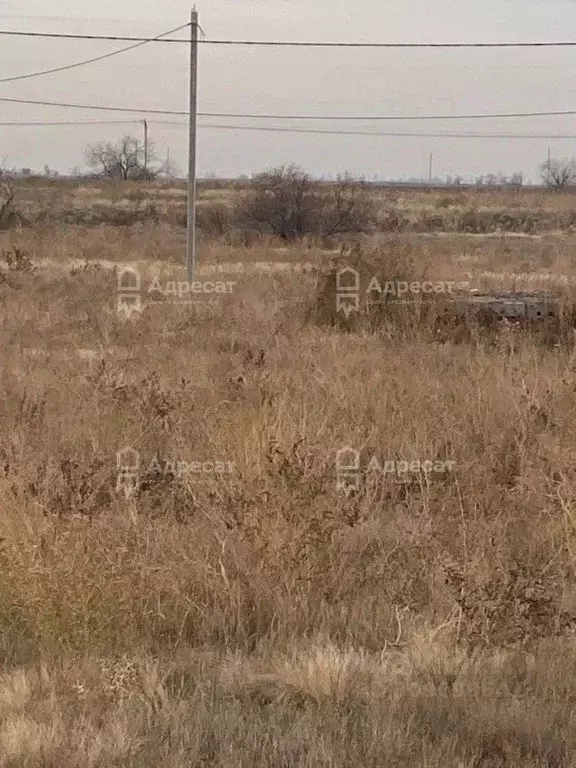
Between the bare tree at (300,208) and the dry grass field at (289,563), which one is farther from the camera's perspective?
the bare tree at (300,208)

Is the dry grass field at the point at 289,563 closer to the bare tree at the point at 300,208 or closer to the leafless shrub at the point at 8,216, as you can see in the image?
the bare tree at the point at 300,208

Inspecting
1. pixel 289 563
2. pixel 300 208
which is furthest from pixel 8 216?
pixel 289 563

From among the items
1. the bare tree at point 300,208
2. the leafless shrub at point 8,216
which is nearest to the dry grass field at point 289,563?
the bare tree at point 300,208

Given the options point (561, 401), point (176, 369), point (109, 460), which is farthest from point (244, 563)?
point (176, 369)

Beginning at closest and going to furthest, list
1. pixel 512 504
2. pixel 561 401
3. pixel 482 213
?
pixel 512 504
pixel 561 401
pixel 482 213

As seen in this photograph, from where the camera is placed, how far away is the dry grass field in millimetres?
3219

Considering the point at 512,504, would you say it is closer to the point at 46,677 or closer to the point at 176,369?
A: the point at 46,677

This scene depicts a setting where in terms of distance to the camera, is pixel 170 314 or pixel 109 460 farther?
pixel 170 314

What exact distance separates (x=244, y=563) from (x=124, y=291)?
13171 mm

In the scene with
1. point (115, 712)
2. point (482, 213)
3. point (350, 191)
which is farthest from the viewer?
point (482, 213)

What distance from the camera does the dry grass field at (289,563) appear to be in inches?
127

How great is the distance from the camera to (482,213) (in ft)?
165

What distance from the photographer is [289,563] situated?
4465 millimetres

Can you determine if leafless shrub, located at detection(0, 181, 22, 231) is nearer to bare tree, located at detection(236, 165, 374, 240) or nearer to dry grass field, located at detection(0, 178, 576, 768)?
bare tree, located at detection(236, 165, 374, 240)
